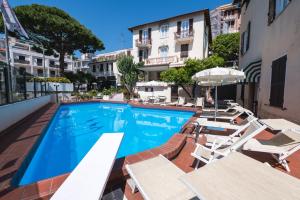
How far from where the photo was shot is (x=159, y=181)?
2346 mm

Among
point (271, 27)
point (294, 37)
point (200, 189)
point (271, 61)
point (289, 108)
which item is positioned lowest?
point (200, 189)

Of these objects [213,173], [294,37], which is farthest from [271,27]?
[213,173]

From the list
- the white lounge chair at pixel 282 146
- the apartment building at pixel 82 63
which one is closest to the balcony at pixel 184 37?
the white lounge chair at pixel 282 146

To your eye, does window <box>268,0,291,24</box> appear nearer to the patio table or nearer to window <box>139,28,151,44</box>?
the patio table

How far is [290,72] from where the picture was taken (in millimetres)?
5586

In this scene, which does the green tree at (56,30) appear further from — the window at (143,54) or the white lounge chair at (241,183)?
the white lounge chair at (241,183)

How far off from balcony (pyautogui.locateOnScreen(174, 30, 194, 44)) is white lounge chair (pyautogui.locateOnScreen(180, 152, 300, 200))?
2322cm

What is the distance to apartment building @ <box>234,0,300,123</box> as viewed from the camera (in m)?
5.36

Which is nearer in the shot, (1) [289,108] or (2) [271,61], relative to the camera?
(1) [289,108]

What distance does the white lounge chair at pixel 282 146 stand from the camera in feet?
10.7

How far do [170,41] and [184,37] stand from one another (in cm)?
228

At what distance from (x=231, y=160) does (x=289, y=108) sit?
5.01 metres

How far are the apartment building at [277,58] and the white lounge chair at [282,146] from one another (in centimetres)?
219

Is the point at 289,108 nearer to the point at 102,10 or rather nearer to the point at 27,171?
the point at 27,171
